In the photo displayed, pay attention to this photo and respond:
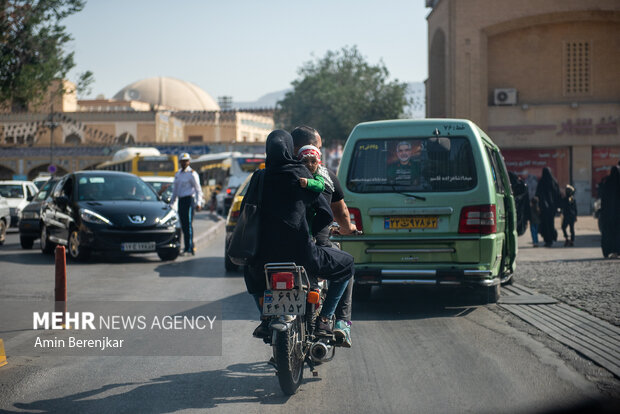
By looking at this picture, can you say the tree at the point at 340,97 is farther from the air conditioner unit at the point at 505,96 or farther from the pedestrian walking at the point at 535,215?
the pedestrian walking at the point at 535,215

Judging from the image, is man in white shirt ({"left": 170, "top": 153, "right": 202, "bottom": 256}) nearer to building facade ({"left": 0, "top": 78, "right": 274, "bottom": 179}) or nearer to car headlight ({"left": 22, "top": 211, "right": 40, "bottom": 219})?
car headlight ({"left": 22, "top": 211, "right": 40, "bottom": 219})

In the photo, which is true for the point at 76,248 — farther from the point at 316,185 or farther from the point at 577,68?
the point at 577,68

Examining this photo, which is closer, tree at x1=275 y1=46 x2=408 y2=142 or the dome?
tree at x1=275 y1=46 x2=408 y2=142

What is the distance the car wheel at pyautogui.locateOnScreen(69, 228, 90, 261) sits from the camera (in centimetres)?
1398

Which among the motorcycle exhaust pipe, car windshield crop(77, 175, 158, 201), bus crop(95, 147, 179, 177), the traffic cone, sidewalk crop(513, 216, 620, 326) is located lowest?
sidewalk crop(513, 216, 620, 326)

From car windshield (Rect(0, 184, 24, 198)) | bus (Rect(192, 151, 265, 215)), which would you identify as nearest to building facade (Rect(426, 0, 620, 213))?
bus (Rect(192, 151, 265, 215))

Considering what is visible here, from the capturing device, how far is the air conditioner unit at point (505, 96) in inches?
1422

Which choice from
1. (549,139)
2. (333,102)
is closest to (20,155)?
(333,102)

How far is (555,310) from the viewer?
8.79 m

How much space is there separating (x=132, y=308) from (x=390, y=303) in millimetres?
2927

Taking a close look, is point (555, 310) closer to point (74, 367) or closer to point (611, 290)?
point (611, 290)

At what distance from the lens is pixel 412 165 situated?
872 centimetres

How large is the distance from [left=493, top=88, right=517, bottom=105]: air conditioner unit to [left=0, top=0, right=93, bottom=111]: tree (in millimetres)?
17920

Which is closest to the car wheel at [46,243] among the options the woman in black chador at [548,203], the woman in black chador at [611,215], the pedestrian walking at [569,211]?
the woman in black chador at [611,215]
